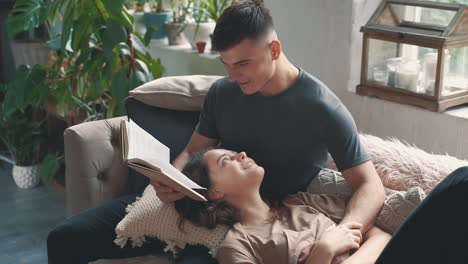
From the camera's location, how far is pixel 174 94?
2.30 m

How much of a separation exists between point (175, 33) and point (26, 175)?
1.20m

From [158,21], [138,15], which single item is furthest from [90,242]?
[138,15]

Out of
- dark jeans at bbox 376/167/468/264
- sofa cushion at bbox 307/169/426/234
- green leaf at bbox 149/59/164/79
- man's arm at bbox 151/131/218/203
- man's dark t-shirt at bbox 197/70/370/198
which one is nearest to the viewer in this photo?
dark jeans at bbox 376/167/468/264

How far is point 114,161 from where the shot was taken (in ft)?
7.55

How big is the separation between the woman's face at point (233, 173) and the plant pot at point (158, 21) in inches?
78.3

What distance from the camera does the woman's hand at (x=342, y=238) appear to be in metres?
1.67

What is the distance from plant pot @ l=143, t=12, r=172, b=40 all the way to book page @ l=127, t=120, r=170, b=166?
1.94 metres

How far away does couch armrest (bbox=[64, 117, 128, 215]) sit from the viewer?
7.36 feet

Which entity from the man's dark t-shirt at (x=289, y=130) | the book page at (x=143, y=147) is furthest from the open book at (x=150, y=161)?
the man's dark t-shirt at (x=289, y=130)

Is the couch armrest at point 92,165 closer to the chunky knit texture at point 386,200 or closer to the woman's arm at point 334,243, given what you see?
the chunky knit texture at point 386,200

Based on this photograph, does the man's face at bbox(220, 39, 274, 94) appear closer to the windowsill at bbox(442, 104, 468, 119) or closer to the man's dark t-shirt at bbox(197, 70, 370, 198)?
the man's dark t-shirt at bbox(197, 70, 370, 198)

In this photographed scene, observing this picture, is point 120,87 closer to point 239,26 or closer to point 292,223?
point 239,26

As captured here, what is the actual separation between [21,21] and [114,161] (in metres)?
1.30

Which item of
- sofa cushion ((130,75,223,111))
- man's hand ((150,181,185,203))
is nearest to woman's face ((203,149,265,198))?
man's hand ((150,181,185,203))
